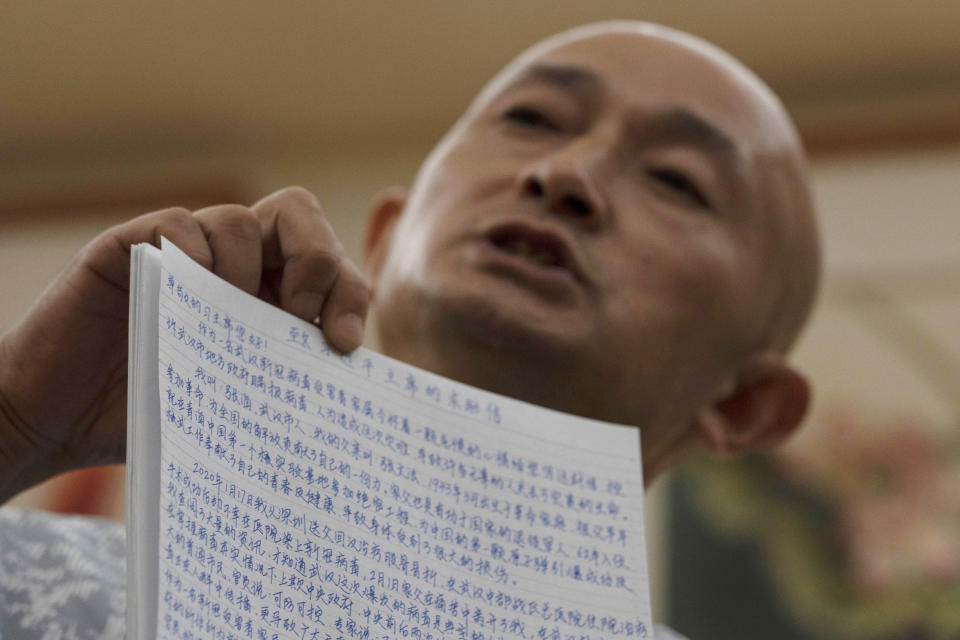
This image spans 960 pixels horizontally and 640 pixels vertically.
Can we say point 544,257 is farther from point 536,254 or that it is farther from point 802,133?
point 802,133

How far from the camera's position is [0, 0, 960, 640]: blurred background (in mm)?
1711

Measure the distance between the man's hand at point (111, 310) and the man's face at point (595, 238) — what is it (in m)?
0.22

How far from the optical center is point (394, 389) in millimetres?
462

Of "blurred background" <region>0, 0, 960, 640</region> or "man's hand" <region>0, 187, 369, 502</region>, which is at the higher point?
"man's hand" <region>0, 187, 369, 502</region>

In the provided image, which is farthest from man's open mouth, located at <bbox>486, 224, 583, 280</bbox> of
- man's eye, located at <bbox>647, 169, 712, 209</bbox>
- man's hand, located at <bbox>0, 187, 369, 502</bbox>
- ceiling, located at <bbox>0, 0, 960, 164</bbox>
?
ceiling, located at <bbox>0, 0, 960, 164</bbox>

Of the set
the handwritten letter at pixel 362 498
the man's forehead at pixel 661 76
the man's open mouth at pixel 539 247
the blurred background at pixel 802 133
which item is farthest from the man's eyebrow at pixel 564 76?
the blurred background at pixel 802 133

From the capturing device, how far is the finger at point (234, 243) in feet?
1.54

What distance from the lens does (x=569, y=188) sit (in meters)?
0.73

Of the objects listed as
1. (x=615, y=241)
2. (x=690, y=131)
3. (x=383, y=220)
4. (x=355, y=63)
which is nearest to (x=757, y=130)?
(x=690, y=131)

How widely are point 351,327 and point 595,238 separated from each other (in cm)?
32

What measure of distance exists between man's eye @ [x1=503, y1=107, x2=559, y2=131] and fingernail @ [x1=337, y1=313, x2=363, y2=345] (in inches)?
16.0

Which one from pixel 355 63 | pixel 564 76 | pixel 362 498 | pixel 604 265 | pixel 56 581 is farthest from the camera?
pixel 355 63

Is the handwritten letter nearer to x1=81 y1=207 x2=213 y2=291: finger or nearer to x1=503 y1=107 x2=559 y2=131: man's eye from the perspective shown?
x1=81 y1=207 x2=213 y2=291: finger

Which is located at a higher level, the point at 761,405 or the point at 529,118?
the point at 529,118
